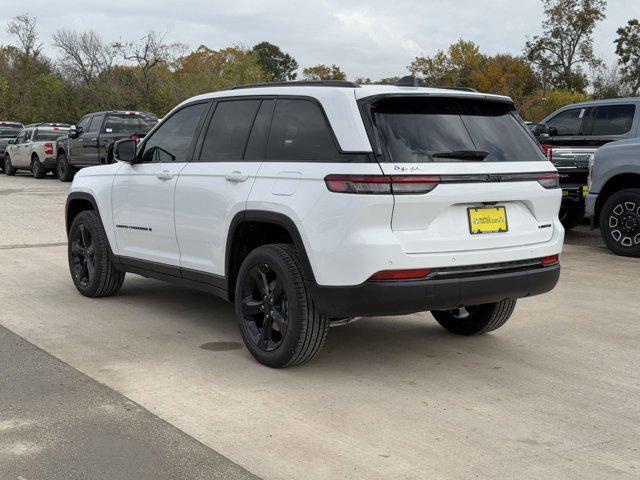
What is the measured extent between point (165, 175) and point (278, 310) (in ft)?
5.48

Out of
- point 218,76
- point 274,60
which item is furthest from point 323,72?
point 274,60

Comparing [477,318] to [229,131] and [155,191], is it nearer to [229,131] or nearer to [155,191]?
[229,131]

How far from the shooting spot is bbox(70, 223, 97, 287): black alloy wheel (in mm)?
7414

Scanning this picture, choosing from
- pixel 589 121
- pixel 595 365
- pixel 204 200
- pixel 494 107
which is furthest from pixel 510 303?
pixel 589 121

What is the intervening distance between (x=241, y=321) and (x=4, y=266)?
4.74 metres

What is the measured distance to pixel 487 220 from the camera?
5.03 m

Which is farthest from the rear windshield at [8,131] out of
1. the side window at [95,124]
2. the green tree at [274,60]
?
the green tree at [274,60]

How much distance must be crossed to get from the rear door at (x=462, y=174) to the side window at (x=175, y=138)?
6.14ft

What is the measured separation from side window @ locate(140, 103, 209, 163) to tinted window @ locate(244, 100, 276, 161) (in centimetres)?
72

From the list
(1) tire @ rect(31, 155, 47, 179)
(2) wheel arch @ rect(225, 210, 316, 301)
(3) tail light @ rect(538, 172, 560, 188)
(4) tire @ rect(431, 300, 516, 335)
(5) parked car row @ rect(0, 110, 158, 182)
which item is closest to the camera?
(2) wheel arch @ rect(225, 210, 316, 301)

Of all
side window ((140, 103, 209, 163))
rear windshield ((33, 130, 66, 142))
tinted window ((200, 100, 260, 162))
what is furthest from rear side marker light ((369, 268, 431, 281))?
rear windshield ((33, 130, 66, 142))

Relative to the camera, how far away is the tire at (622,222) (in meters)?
10.3

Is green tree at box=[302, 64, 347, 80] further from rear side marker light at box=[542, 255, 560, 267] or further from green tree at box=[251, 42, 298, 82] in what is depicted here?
rear side marker light at box=[542, 255, 560, 267]

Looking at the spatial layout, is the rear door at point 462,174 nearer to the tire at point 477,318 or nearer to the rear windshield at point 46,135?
the tire at point 477,318
